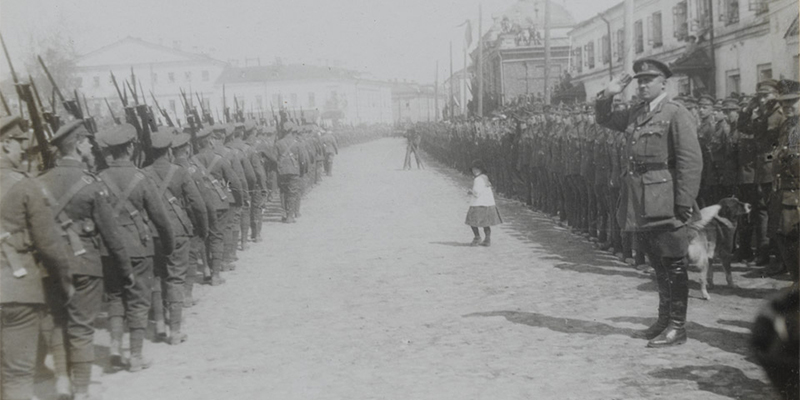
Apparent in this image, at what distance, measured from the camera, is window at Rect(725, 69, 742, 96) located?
24.8 meters

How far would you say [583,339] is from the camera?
6.51 metres

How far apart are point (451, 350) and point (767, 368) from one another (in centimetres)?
417

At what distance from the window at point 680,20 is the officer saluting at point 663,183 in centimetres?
2493

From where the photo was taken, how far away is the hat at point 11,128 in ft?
15.7

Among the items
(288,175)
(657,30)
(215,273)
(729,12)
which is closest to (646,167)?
(215,273)

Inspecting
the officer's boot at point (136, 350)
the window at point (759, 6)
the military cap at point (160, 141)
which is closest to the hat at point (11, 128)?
the officer's boot at point (136, 350)

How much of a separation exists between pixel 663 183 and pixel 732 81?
844 inches

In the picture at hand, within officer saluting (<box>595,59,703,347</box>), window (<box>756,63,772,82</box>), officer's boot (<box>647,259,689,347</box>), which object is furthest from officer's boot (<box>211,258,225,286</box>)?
window (<box>756,63,772,82</box>)

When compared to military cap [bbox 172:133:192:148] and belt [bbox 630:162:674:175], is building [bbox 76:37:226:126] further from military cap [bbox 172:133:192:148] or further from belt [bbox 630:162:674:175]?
belt [bbox 630:162:674:175]

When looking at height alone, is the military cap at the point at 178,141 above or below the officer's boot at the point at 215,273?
above

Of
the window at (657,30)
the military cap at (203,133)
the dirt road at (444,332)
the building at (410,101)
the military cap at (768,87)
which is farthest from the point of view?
the building at (410,101)

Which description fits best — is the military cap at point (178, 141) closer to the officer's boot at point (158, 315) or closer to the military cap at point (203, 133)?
the officer's boot at point (158, 315)

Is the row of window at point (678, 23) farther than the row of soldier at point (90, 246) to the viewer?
Yes

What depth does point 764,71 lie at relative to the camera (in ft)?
75.3
